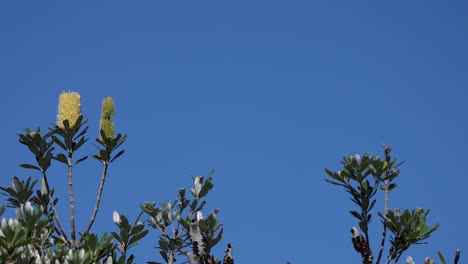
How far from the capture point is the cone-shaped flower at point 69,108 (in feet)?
18.4

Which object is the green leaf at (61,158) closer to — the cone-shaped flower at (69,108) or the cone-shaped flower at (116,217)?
the cone-shaped flower at (69,108)

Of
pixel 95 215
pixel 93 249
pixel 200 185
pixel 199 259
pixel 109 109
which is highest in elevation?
pixel 109 109

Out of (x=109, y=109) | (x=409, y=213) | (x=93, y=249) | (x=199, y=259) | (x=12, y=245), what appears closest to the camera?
(x=199, y=259)

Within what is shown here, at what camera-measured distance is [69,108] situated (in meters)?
5.63

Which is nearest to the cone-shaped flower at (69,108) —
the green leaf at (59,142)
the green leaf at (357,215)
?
the green leaf at (59,142)

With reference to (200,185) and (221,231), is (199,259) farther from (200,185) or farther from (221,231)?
(200,185)

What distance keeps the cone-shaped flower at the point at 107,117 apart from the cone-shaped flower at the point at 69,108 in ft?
0.72

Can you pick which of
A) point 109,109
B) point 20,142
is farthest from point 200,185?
point 20,142

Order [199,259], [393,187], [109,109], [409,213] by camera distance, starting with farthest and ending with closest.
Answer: [109,109], [393,187], [409,213], [199,259]

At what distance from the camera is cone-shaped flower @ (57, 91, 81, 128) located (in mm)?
5598

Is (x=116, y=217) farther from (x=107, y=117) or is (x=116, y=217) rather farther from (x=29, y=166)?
(x=107, y=117)

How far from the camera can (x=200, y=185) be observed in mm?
5539

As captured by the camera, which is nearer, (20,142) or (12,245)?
(12,245)

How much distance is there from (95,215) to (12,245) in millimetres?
1252
